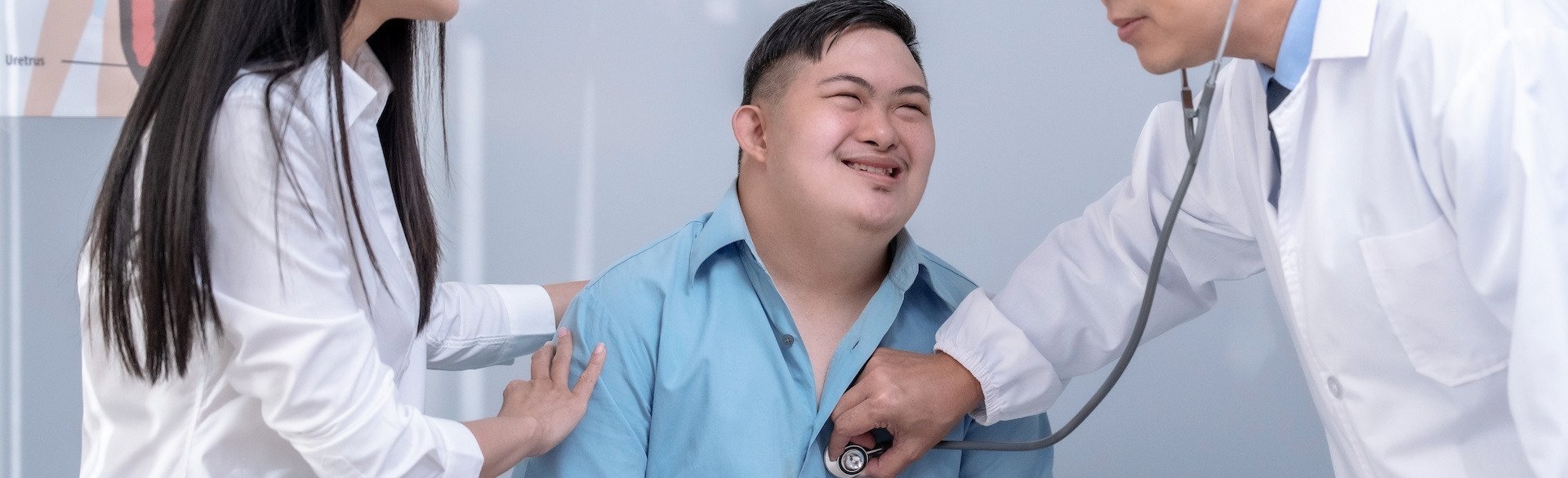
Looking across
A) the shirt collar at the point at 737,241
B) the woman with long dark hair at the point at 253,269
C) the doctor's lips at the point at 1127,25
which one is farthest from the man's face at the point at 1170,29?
the woman with long dark hair at the point at 253,269

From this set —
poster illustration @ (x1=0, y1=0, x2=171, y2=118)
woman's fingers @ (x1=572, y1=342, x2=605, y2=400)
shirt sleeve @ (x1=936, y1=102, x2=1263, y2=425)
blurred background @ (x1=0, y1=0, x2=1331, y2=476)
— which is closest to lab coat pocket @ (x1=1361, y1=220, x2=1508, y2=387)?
shirt sleeve @ (x1=936, y1=102, x2=1263, y2=425)

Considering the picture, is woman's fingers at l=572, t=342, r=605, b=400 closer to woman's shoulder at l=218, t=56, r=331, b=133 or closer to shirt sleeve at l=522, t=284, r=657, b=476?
shirt sleeve at l=522, t=284, r=657, b=476

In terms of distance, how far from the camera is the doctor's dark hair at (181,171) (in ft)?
2.96

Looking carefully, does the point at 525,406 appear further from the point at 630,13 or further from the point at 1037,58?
the point at 1037,58

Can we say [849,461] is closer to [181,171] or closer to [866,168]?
[866,168]

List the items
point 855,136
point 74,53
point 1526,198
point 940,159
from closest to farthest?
1. point 1526,198
2. point 855,136
3. point 74,53
4. point 940,159

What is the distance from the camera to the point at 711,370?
1.39 meters

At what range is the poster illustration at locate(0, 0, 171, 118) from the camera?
1.82 meters

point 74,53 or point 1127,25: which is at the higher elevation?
point 1127,25

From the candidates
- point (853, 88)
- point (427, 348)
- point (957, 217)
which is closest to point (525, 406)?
point (427, 348)

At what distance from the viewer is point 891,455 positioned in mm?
1404

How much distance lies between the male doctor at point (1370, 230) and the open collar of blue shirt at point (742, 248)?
0.09 meters

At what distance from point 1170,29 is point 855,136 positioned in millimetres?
416

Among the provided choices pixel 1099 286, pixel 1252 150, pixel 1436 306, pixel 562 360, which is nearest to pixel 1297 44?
pixel 1252 150
